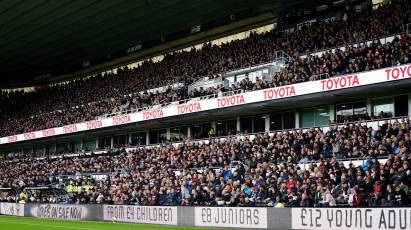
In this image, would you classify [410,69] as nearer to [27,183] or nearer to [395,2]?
[395,2]

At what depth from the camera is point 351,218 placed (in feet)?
57.9

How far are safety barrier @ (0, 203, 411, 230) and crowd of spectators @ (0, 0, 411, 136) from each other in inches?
326

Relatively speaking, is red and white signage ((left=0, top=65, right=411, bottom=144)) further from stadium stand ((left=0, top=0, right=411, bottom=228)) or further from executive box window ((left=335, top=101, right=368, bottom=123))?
executive box window ((left=335, top=101, right=368, bottom=123))

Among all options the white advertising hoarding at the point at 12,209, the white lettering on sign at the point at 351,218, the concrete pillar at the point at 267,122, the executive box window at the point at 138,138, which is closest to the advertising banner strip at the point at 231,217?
the white lettering on sign at the point at 351,218

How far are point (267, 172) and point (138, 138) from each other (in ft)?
66.6

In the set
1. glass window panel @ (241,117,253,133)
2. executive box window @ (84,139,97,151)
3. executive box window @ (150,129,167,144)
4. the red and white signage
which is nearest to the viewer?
the red and white signage

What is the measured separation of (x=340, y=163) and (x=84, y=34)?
2672 centimetres

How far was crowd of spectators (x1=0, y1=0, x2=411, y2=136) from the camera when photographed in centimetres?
2659

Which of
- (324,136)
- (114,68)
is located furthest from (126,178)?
(114,68)

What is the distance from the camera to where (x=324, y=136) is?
2489 cm

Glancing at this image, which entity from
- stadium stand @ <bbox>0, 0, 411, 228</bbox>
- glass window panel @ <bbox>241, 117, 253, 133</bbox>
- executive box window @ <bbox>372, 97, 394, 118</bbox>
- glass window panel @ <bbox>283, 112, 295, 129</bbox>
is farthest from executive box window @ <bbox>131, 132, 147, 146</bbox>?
executive box window @ <bbox>372, 97, 394, 118</bbox>

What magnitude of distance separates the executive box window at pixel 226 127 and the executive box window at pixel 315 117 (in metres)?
4.64

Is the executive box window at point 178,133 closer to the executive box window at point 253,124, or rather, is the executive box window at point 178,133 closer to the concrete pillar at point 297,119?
the executive box window at point 253,124

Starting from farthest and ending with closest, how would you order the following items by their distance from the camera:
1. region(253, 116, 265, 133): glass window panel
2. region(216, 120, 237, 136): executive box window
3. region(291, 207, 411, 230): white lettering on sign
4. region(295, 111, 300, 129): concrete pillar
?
region(216, 120, 237, 136): executive box window < region(253, 116, 265, 133): glass window panel < region(295, 111, 300, 129): concrete pillar < region(291, 207, 411, 230): white lettering on sign
